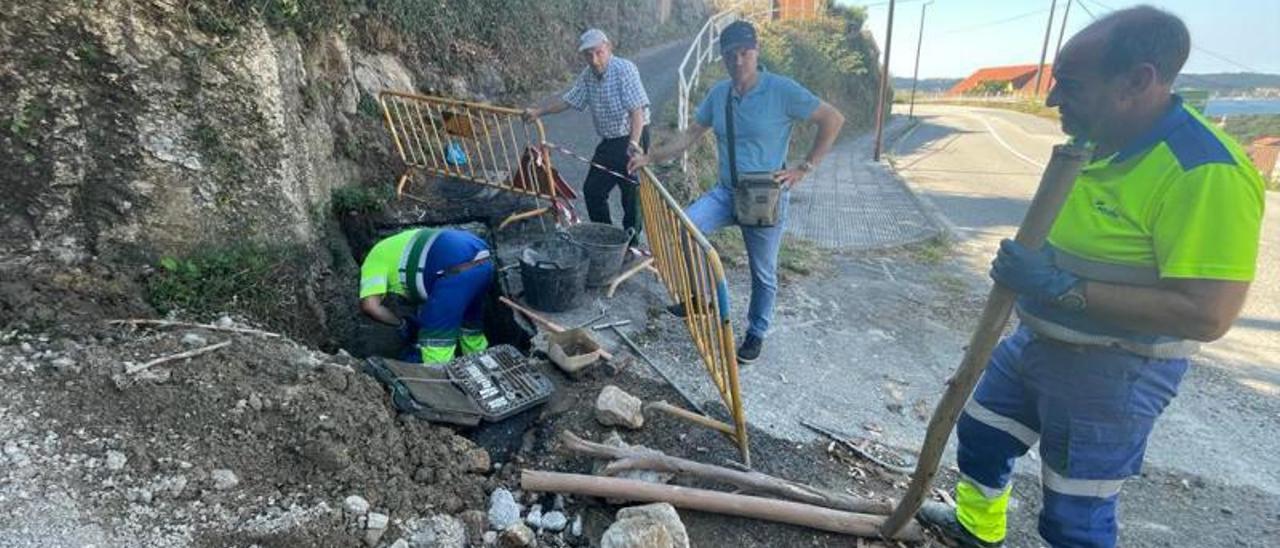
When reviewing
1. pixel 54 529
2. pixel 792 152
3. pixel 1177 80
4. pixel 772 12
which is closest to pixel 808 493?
pixel 1177 80

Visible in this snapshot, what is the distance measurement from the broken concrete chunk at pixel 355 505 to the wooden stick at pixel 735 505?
0.68 meters

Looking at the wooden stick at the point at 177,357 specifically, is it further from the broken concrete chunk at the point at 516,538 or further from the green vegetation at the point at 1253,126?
the green vegetation at the point at 1253,126

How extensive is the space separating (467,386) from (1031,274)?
249 centimetres

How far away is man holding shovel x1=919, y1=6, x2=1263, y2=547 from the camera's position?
5.15ft

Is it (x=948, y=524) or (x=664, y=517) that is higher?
(x=664, y=517)

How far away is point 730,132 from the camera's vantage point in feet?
11.7

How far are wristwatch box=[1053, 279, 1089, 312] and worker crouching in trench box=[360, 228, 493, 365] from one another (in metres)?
2.98

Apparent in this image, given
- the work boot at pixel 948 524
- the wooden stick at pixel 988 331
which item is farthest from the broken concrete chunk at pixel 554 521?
the work boot at pixel 948 524

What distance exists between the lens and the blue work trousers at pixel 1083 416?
6.03 feet

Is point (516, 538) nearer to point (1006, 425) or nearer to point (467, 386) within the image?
point (467, 386)

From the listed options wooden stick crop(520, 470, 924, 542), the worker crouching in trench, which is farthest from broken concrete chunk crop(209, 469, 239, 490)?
the worker crouching in trench

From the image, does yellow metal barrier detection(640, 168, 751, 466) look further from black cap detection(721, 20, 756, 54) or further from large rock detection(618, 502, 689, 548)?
black cap detection(721, 20, 756, 54)

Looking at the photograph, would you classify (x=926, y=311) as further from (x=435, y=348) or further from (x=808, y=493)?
(x=435, y=348)

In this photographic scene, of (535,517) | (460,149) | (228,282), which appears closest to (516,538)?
(535,517)
